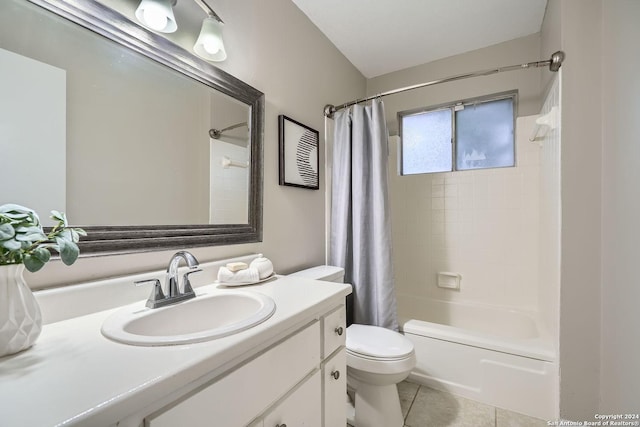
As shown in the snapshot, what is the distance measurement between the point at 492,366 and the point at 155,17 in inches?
91.5

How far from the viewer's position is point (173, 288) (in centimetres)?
88

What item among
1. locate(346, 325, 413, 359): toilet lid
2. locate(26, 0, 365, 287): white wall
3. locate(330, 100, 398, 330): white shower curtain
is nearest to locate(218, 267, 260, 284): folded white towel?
locate(26, 0, 365, 287): white wall

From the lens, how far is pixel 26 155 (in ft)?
2.29

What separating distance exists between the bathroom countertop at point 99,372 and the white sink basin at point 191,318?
18 millimetres

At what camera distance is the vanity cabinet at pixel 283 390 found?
53 centimetres

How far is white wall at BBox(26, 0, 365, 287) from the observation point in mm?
1256

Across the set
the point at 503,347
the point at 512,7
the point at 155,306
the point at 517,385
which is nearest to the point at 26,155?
the point at 155,306

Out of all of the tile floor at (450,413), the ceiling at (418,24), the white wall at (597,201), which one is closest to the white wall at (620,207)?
the white wall at (597,201)

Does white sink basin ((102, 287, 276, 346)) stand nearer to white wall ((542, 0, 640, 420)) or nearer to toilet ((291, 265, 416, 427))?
toilet ((291, 265, 416, 427))

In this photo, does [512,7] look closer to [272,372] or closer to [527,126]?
[527,126]

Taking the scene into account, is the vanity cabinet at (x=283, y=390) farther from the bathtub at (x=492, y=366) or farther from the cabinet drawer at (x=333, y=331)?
the bathtub at (x=492, y=366)

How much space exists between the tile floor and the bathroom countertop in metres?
1.27

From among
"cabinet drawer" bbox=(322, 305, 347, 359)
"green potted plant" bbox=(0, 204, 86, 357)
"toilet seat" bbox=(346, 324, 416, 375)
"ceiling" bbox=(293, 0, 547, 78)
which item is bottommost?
"toilet seat" bbox=(346, 324, 416, 375)

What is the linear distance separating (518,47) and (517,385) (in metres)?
2.37
